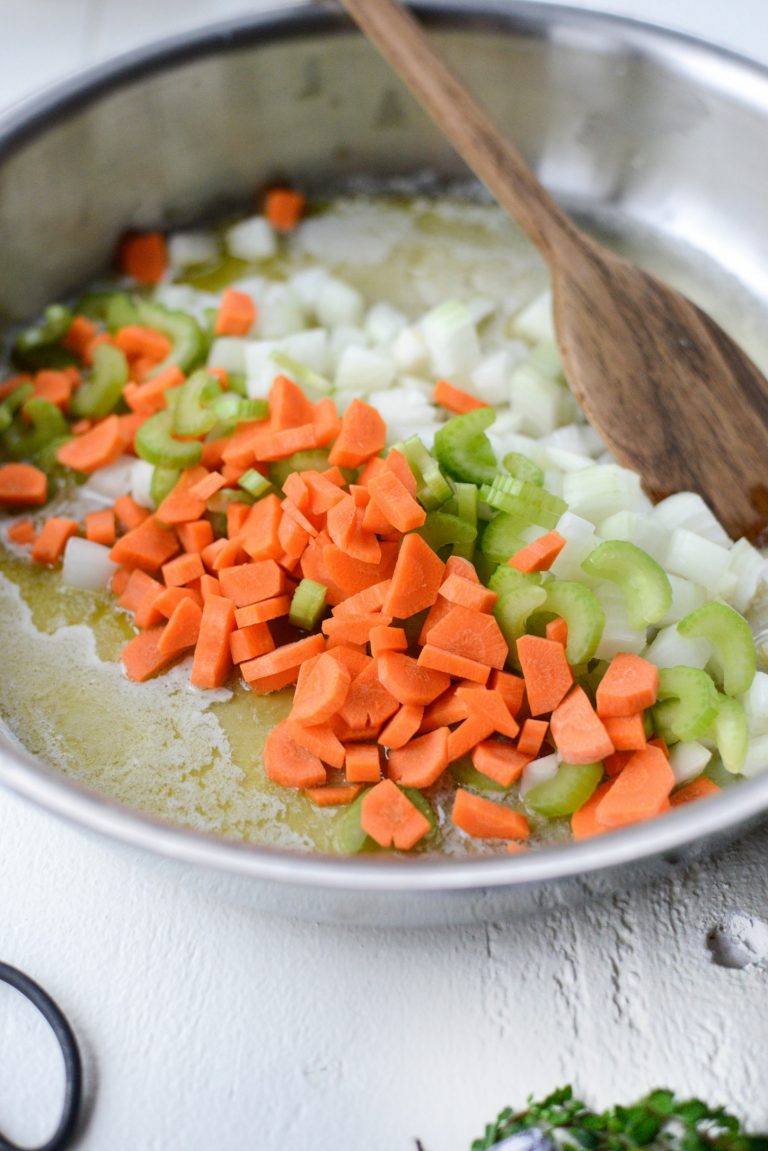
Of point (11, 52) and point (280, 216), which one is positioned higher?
point (11, 52)

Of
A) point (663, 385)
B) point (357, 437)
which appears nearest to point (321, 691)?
point (357, 437)

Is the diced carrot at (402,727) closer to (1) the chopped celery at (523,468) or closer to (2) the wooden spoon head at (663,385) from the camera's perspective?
(1) the chopped celery at (523,468)

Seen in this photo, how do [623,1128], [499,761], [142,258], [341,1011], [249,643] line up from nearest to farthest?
→ [623,1128], [341,1011], [499,761], [249,643], [142,258]

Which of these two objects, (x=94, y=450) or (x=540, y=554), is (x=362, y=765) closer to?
(x=540, y=554)

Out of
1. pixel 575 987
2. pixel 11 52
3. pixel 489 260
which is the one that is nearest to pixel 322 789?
pixel 575 987

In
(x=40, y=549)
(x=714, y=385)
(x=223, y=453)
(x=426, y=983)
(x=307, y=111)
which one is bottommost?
(x=426, y=983)

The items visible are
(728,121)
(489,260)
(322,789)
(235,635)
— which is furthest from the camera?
(489,260)

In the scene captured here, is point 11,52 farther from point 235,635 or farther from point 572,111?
point 235,635
